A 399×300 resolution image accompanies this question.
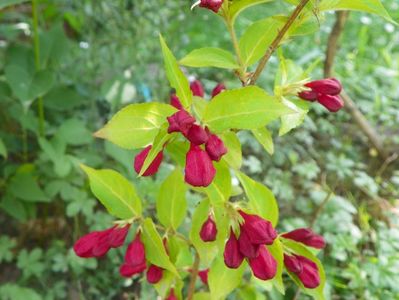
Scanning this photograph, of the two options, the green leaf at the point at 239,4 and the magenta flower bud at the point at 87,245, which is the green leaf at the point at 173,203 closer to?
the magenta flower bud at the point at 87,245

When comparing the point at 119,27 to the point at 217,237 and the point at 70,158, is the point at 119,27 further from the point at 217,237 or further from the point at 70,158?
the point at 217,237

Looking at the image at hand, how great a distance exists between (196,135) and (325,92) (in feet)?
0.80

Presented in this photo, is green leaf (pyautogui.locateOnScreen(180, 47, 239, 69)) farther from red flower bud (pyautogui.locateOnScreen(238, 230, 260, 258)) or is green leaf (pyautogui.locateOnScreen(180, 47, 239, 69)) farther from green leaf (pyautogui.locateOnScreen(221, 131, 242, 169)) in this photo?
red flower bud (pyautogui.locateOnScreen(238, 230, 260, 258))

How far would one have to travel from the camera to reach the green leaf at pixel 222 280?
82 centimetres

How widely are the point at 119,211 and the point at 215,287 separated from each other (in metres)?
0.21

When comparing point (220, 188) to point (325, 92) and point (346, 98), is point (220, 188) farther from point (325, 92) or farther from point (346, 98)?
point (346, 98)

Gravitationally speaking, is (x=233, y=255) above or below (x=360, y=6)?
below

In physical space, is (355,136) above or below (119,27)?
below

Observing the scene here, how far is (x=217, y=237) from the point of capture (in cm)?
79

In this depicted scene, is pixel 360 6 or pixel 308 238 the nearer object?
pixel 360 6

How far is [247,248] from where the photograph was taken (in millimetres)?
696

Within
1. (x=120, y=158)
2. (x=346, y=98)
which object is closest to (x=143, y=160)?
(x=120, y=158)

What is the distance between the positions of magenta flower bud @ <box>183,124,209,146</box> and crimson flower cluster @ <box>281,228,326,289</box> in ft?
0.99

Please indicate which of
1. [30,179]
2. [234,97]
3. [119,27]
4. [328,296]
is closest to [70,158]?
[30,179]
